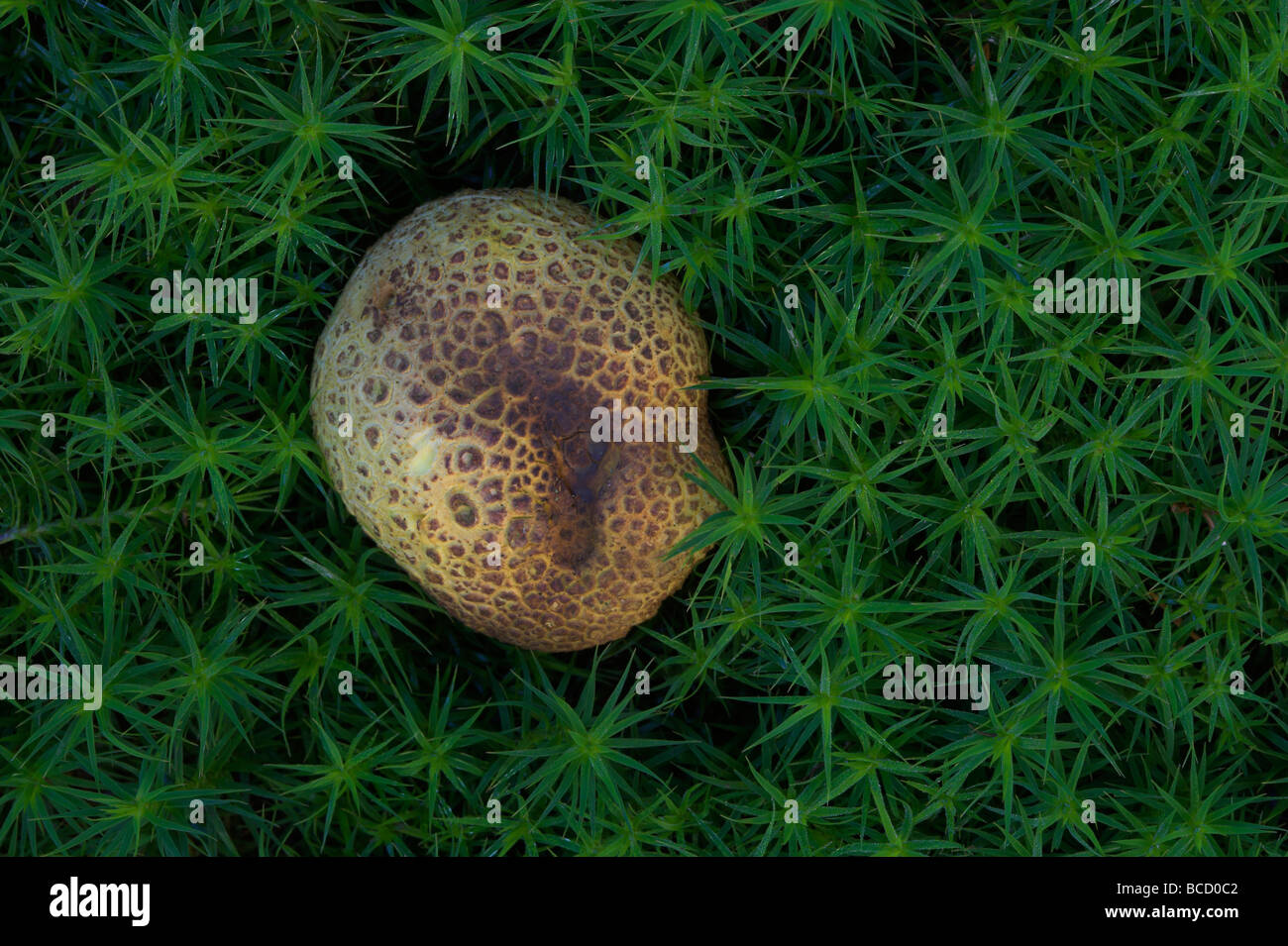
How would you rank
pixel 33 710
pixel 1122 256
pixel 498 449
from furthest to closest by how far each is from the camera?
1. pixel 33 710
2. pixel 1122 256
3. pixel 498 449

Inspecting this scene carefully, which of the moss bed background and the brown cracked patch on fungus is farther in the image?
the moss bed background

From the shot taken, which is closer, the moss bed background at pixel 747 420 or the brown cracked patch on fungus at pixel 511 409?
the brown cracked patch on fungus at pixel 511 409

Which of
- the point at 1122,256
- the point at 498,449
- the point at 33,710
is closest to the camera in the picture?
the point at 498,449

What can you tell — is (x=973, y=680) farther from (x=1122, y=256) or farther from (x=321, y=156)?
(x=321, y=156)

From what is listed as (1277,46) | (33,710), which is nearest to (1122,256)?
(1277,46)

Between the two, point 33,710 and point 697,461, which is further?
point 33,710
